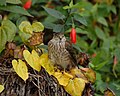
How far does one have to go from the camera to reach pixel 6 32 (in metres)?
2.58

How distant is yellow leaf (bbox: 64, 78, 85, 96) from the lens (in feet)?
8.04

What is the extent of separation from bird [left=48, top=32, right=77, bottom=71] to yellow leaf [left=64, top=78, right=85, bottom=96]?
4.2 inches

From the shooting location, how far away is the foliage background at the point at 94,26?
2.75 m

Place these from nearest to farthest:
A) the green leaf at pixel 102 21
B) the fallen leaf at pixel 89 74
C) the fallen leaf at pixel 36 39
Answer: the fallen leaf at pixel 36 39 → the fallen leaf at pixel 89 74 → the green leaf at pixel 102 21

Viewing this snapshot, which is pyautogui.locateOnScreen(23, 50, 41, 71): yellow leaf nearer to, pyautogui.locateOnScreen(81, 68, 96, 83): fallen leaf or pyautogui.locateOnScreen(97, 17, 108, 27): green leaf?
pyautogui.locateOnScreen(81, 68, 96, 83): fallen leaf

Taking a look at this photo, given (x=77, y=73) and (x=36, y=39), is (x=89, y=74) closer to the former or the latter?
(x=77, y=73)

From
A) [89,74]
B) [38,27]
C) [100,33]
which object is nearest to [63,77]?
[89,74]

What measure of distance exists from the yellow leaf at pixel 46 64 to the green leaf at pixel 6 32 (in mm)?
208

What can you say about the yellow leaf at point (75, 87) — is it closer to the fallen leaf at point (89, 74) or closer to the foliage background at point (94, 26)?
the fallen leaf at point (89, 74)

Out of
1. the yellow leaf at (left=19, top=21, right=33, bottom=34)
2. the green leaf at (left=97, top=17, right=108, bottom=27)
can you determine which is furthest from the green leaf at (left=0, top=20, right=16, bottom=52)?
the green leaf at (left=97, top=17, right=108, bottom=27)

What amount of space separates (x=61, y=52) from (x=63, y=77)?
0.42ft

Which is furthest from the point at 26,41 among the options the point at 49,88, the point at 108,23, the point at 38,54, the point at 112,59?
the point at 108,23

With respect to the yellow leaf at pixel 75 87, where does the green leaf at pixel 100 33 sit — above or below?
below

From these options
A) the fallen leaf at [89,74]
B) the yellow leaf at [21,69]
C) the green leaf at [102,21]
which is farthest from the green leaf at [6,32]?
the green leaf at [102,21]
